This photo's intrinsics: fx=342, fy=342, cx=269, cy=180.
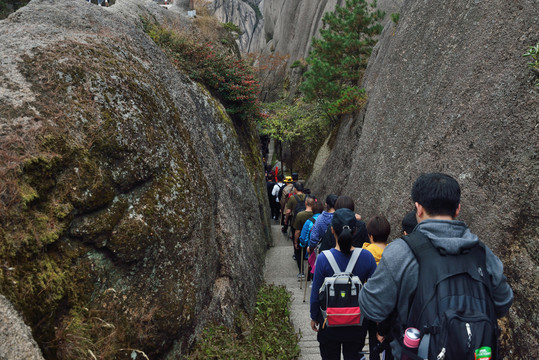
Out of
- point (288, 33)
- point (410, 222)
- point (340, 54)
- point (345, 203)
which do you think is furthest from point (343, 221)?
point (288, 33)

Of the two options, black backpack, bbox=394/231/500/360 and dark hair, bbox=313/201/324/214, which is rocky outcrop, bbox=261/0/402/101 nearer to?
dark hair, bbox=313/201/324/214

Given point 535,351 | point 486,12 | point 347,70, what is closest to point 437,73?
point 486,12

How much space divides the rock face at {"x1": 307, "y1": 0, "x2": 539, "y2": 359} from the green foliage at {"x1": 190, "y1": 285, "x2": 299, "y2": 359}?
2506 mm

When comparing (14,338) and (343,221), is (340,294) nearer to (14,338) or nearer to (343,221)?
(343,221)

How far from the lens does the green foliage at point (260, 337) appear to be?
374 centimetres

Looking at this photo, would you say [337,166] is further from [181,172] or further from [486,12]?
[181,172]

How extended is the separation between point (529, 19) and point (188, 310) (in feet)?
18.6

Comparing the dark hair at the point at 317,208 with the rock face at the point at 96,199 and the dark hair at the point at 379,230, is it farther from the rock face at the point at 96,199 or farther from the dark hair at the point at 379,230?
the dark hair at the point at 379,230

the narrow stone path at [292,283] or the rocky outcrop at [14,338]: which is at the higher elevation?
the rocky outcrop at [14,338]

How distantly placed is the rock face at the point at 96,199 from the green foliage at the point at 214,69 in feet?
13.8

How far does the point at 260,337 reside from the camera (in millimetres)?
4539

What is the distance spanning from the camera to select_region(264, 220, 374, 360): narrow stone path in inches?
207

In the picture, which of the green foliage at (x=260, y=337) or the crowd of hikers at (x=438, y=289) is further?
the green foliage at (x=260, y=337)

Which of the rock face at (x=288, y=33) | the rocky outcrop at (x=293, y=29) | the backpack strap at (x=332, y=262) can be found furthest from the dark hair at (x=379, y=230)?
the rocky outcrop at (x=293, y=29)
